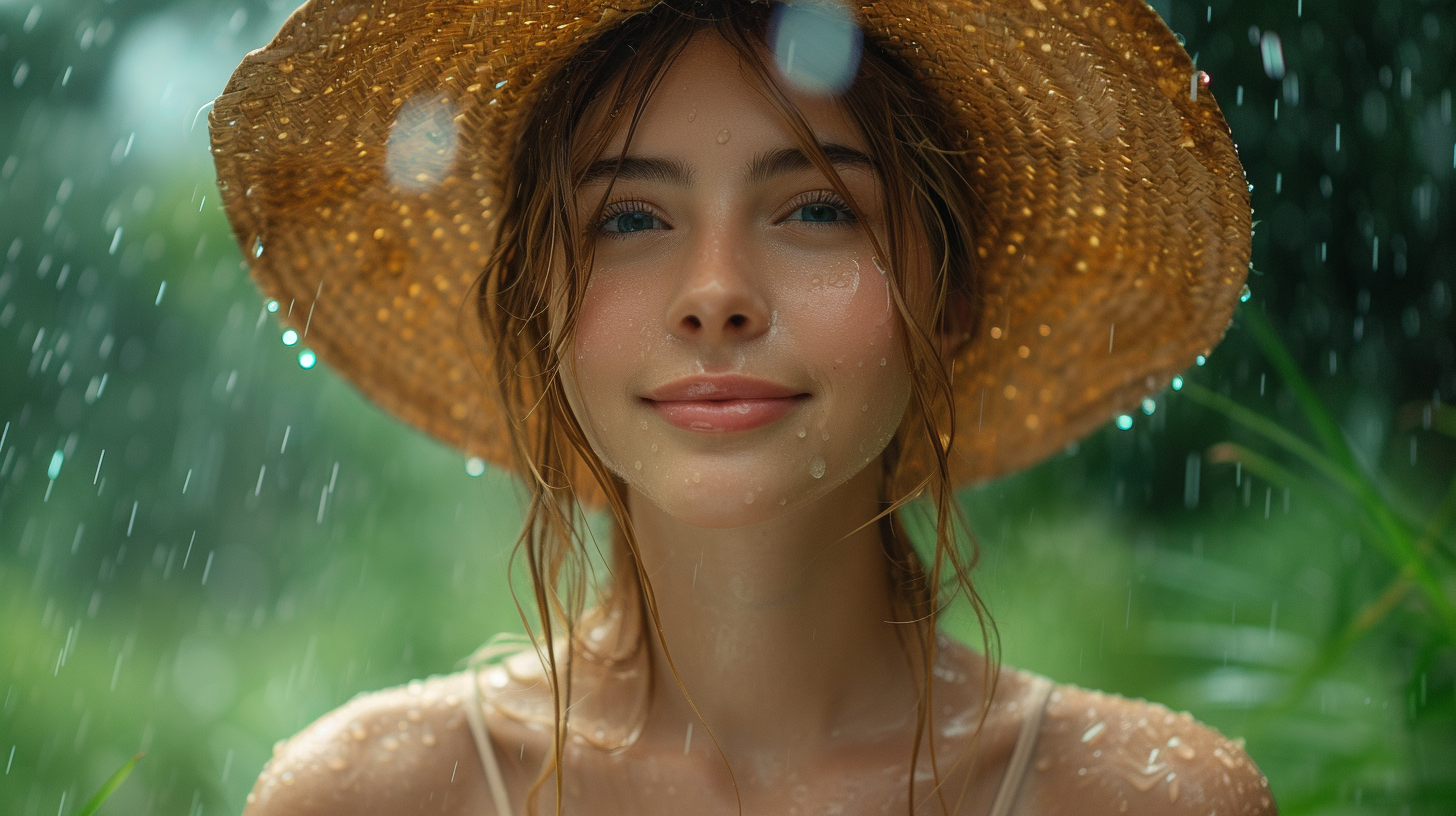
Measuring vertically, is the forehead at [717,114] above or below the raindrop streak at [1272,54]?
above

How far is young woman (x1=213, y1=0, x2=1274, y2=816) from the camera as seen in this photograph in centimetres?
102

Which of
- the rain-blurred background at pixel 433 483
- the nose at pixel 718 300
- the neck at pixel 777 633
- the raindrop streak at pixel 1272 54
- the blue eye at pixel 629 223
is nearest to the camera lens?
the nose at pixel 718 300

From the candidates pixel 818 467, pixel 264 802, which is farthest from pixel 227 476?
pixel 818 467

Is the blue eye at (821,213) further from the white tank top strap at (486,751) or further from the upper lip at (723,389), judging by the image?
the white tank top strap at (486,751)

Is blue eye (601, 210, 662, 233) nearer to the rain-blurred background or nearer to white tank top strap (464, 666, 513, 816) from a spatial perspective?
white tank top strap (464, 666, 513, 816)

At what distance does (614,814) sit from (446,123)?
0.78 metres

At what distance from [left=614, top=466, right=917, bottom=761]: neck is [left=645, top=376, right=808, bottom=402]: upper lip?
21cm

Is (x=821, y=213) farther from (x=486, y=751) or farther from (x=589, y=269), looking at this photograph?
(x=486, y=751)

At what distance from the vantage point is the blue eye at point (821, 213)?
1.05 meters

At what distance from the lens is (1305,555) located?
2.31 metres

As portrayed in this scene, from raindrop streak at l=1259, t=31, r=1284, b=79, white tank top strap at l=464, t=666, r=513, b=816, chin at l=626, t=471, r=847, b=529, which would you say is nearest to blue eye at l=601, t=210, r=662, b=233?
chin at l=626, t=471, r=847, b=529

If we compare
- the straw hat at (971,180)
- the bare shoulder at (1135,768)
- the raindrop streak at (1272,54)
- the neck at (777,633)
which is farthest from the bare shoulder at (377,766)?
the raindrop streak at (1272,54)

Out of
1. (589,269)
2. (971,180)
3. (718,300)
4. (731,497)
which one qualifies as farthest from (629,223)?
(971,180)

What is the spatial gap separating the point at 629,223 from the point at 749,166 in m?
0.14
